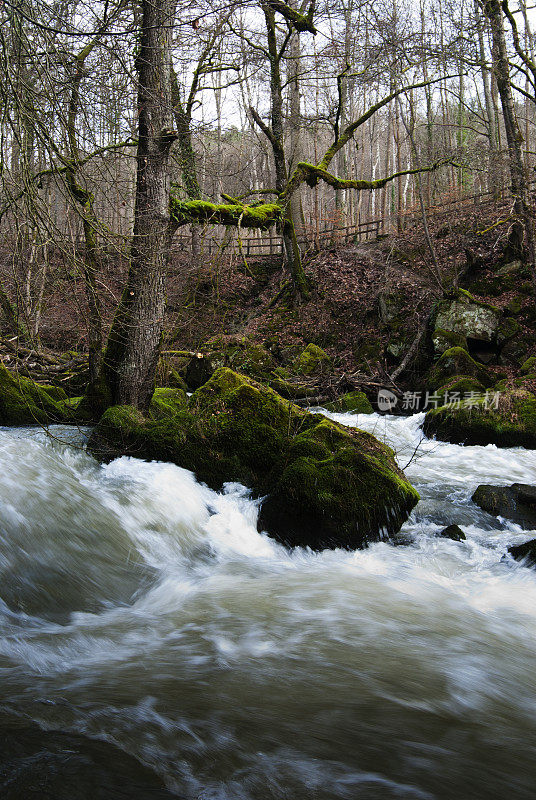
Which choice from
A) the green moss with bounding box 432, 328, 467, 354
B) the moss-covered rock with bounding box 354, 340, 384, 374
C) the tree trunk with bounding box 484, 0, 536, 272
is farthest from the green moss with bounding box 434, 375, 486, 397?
the tree trunk with bounding box 484, 0, 536, 272

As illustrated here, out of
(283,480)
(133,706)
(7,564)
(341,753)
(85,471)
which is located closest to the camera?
(341,753)

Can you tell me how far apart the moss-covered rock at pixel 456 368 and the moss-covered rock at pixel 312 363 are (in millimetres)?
2797

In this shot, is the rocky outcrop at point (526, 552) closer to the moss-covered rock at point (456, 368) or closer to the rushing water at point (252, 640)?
the rushing water at point (252, 640)

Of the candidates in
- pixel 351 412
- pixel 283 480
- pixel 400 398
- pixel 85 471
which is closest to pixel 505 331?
pixel 400 398

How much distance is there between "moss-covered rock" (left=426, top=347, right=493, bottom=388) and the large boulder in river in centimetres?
507

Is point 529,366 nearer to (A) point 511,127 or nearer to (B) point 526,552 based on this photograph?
(A) point 511,127

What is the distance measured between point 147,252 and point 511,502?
5.46 metres

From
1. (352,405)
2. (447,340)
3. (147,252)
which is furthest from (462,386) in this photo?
(147,252)

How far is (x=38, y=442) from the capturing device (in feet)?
21.2

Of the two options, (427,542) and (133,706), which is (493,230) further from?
(133,706)

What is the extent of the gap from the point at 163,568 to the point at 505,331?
35.6 ft

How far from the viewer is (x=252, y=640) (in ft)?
11.2

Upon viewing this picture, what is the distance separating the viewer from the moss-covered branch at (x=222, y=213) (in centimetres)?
755

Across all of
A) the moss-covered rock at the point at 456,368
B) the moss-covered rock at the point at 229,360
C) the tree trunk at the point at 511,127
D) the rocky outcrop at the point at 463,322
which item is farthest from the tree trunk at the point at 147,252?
the tree trunk at the point at 511,127
